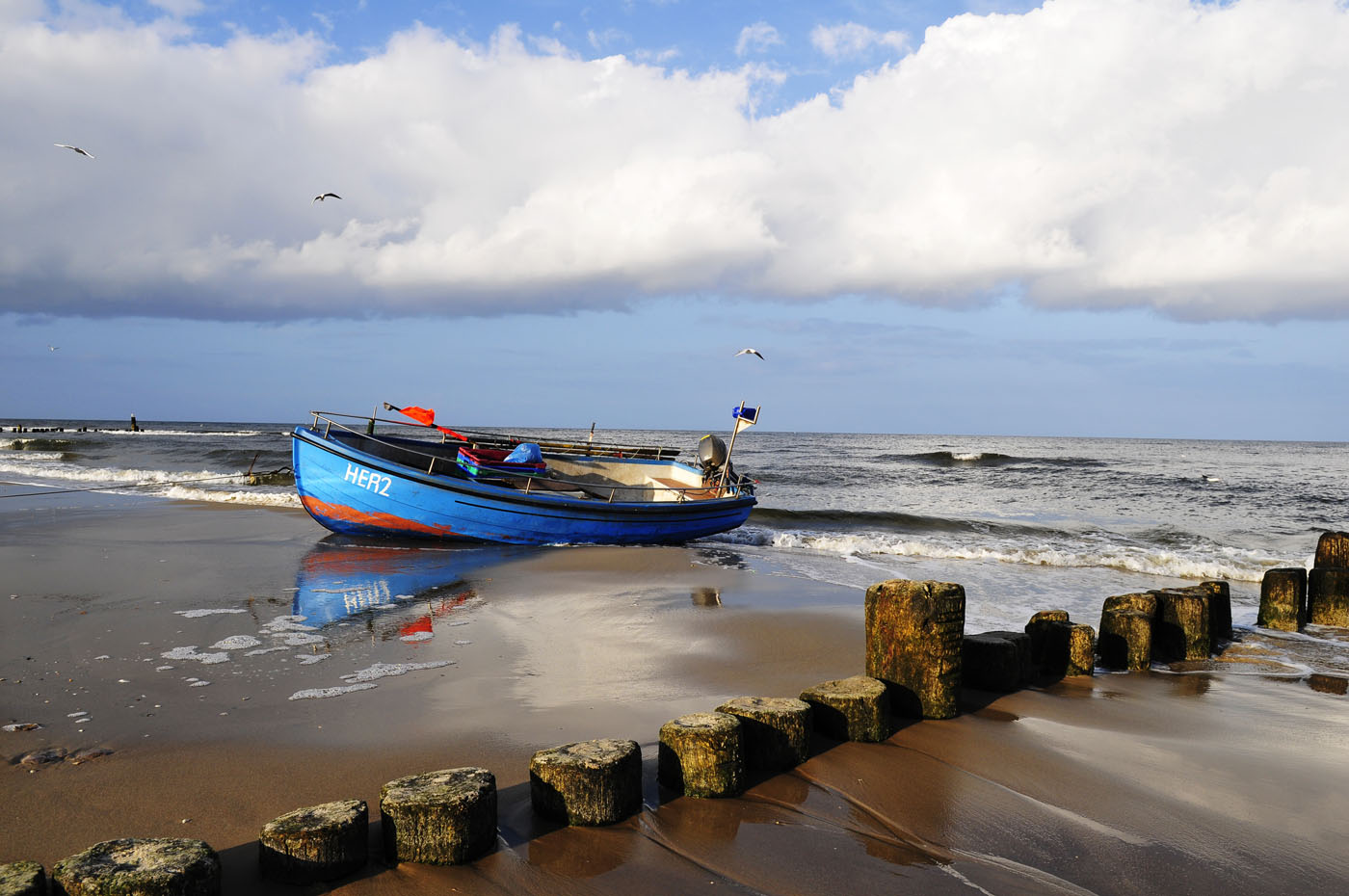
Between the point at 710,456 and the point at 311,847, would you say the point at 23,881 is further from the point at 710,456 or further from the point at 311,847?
the point at 710,456

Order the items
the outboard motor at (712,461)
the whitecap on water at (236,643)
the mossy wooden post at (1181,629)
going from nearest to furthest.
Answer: the whitecap on water at (236,643)
the mossy wooden post at (1181,629)
the outboard motor at (712,461)

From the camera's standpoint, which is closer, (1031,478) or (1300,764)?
(1300,764)

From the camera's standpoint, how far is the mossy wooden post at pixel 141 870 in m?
2.75

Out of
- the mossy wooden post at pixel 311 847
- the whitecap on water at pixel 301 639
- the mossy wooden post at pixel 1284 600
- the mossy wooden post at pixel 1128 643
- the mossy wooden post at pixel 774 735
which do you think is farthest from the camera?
the mossy wooden post at pixel 1284 600

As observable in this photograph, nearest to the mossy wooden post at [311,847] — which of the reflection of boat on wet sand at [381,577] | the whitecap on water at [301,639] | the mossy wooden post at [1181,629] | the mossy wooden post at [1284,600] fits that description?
the whitecap on water at [301,639]

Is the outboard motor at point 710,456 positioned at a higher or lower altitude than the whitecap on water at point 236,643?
higher

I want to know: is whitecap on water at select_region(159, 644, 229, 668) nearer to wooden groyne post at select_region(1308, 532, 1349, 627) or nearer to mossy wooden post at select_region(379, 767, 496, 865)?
mossy wooden post at select_region(379, 767, 496, 865)

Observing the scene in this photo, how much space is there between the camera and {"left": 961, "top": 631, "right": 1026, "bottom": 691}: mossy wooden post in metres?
6.03

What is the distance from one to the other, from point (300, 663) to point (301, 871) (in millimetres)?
3788

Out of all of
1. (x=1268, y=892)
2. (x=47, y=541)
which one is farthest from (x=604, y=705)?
(x=47, y=541)

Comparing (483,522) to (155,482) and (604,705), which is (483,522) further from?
(155,482)

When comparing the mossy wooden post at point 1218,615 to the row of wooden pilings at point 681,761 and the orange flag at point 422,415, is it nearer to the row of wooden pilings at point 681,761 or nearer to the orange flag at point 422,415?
the row of wooden pilings at point 681,761

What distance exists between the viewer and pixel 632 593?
34.6ft

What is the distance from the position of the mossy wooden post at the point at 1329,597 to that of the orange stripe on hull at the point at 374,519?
1237cm
